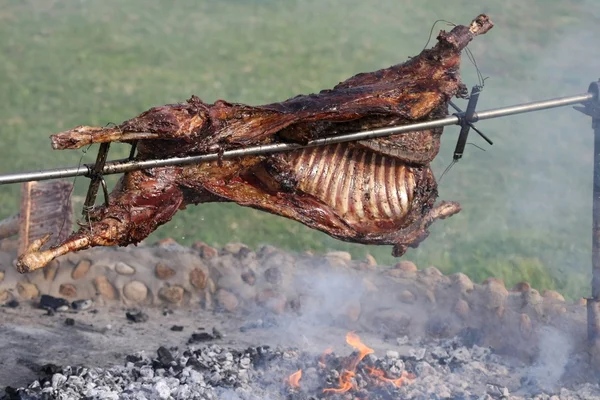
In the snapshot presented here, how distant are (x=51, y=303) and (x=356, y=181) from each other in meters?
3.44

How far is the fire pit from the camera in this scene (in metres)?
6.02

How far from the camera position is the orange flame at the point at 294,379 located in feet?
19.9

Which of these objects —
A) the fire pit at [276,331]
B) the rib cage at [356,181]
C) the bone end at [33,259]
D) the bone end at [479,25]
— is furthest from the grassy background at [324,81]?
the bone end at [33,259]

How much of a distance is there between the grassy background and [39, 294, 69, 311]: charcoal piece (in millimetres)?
1772

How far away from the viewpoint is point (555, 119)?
11.6m

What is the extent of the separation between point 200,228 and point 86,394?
366 centimetres

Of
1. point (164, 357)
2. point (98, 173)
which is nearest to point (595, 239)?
point (164, 357)

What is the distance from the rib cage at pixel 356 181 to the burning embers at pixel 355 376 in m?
1.38

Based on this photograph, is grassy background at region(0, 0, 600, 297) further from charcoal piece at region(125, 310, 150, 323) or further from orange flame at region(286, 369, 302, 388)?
orange flame at region(286, 369, 302, 388)

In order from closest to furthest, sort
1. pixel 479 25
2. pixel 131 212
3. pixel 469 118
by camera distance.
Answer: pixel 131 212
pixel 469 118
pixel 479 25

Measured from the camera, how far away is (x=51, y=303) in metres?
7.27

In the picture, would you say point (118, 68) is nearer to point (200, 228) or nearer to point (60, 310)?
point (200, 228)

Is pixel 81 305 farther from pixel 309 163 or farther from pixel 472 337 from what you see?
pixel 472 337

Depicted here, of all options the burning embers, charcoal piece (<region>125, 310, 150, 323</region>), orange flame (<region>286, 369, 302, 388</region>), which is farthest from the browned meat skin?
charcoal piece (<region>125, 310, 150, 323</region>)
